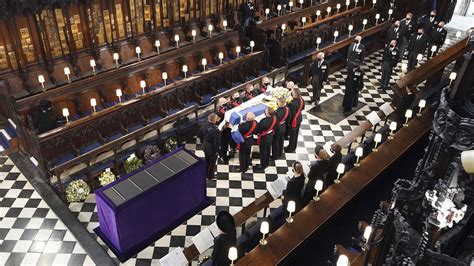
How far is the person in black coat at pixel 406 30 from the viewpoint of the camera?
1520cm

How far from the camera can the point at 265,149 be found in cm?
1016

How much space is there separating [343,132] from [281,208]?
16.4 ft

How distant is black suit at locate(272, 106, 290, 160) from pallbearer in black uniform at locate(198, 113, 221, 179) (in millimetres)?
1580

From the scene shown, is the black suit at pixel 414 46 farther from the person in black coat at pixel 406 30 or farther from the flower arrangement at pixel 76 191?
the flower arrangement at pixel 76 191

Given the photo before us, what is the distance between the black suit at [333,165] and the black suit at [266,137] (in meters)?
1.97

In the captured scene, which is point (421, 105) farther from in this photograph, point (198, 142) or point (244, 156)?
point (198, 142)

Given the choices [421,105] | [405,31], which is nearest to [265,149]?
[421,105]

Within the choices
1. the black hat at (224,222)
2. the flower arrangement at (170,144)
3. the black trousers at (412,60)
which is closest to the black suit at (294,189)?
the black hat at (224,222)

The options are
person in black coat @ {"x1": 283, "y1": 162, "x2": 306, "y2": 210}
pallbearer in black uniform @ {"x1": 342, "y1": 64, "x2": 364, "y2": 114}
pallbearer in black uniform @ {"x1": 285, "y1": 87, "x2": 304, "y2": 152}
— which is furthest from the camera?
pallbearer in black uniform @ {"x1": 342, "y1": 64, "x2": 364, "y2": 114}

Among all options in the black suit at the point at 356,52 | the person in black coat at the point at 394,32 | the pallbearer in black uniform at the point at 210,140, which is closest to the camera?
the pallbearer in black uniform at the point at 210,140

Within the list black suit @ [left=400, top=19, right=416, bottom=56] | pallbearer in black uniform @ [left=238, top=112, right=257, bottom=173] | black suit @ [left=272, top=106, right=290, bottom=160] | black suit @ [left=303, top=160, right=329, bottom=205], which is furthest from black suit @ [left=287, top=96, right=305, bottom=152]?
black suit @ [left=400, top=19, right=416, bottom=56]

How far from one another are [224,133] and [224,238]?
4.21 metres

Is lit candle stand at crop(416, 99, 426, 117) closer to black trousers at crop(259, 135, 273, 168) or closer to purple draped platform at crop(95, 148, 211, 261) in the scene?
black trousers at crop(259, 135, 273, 168)

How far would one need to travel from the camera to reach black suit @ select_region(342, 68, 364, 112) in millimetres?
12180
